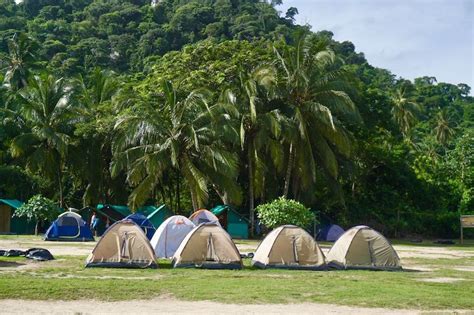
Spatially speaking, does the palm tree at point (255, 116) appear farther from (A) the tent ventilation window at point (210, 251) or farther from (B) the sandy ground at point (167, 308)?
(B) the sandy ground at point (167, 308)

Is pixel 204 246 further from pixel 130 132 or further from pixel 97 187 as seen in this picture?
pixel 97 187

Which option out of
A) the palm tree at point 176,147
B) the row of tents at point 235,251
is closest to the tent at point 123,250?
the row of tents at point 235,251

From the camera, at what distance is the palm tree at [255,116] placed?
35312mm

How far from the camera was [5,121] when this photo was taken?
4100 cm

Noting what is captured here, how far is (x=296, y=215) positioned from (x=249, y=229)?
6514 millimetres

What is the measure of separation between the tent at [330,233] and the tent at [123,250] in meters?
19.7

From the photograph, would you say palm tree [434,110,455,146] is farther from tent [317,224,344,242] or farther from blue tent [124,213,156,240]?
blue tent [124,213,156,240]

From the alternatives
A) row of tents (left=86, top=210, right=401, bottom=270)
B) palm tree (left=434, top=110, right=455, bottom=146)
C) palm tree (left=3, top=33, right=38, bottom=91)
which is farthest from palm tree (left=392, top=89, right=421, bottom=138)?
row of tents (left=86, top=210, right=401, bottom=270)

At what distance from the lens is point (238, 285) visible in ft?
48.7

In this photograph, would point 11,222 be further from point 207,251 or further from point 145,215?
point 207,251

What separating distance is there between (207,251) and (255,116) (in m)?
17.5

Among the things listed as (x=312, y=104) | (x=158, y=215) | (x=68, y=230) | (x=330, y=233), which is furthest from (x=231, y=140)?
(x=68, y=230)

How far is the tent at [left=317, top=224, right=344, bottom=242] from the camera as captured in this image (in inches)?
1442

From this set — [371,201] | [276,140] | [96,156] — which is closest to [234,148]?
[276,140]
